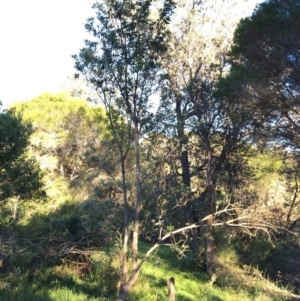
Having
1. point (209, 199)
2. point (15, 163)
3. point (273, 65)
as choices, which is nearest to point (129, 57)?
point (273, 65)

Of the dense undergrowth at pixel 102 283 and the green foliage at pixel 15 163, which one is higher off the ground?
the green foliage at pixel 15 163

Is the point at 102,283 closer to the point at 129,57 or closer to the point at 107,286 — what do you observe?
the point at 107,286

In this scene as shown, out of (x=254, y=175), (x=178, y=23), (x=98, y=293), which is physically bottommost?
(x=98, y=293)

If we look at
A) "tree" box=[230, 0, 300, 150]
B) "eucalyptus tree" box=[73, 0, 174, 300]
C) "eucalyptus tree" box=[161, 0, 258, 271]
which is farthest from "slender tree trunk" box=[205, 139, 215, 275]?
"eucalyptus tree" box=[73, 0, 174, 300]

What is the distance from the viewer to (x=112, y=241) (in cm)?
1259

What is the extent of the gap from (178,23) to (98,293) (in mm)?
10616

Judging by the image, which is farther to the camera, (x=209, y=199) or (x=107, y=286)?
(x=209, y=199)

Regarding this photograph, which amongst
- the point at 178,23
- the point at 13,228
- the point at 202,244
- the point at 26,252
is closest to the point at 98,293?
the point at 26,252

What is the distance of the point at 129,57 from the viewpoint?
10.0 metres

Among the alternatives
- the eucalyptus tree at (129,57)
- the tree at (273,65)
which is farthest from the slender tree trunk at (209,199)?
the eucalyptus tree at (129,57)

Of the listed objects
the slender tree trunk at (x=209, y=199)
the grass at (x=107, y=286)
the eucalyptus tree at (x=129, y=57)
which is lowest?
the grass at (x=107, y=286)

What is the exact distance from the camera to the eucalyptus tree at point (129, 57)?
978 cm

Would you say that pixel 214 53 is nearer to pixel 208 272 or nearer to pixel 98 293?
pixel 208 272

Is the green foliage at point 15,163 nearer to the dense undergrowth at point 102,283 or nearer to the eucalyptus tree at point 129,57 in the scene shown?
the dense undergrowth at point 102,283
